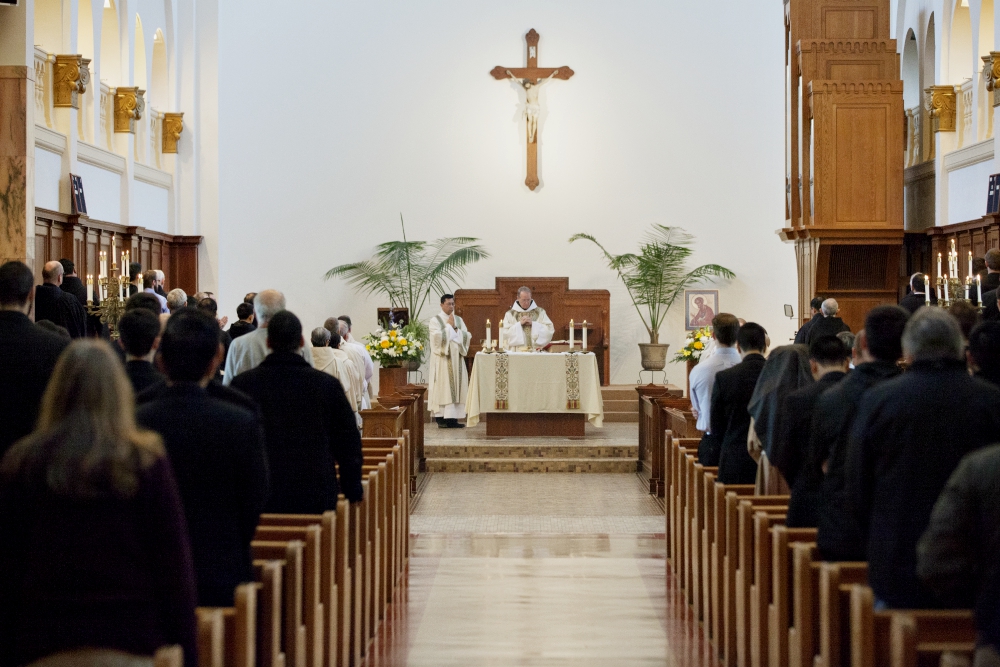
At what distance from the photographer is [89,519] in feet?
7.80

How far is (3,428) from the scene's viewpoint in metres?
4.11

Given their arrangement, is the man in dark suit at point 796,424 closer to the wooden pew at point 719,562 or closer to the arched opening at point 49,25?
the wooden pew at point 719,562

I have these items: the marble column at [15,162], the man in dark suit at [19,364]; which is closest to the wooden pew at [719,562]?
the man in dark suit at [19,364]

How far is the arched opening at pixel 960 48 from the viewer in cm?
1377

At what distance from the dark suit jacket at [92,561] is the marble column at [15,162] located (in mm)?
8260

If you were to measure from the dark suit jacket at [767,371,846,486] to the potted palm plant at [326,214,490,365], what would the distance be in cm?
1196

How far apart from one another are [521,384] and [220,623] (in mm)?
9537

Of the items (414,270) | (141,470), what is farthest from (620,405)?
(141,470)

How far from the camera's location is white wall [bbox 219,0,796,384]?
54.3ft

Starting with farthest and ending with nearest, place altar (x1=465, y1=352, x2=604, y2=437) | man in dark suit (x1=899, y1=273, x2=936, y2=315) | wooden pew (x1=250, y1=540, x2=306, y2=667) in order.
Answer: altar (x1=465, y1=352, x2=604, y2=437) → man in dark suit (x1=899, y1=273, x2=936, y2=315) → wooden pew (x1=250, y1=540, x2=306, y2=667)

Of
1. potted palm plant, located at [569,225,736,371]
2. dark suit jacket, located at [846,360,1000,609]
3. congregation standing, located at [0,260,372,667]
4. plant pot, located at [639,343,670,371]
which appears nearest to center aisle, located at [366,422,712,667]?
congregation standing, located at [0,260,372,667]

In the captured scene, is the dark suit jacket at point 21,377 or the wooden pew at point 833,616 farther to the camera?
the dark suit jacket at point 21,377

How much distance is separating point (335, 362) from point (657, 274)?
8638mm

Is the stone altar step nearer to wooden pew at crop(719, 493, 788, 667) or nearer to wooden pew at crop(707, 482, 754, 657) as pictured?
wooden pew at crop(707, 482, 754, 657)
